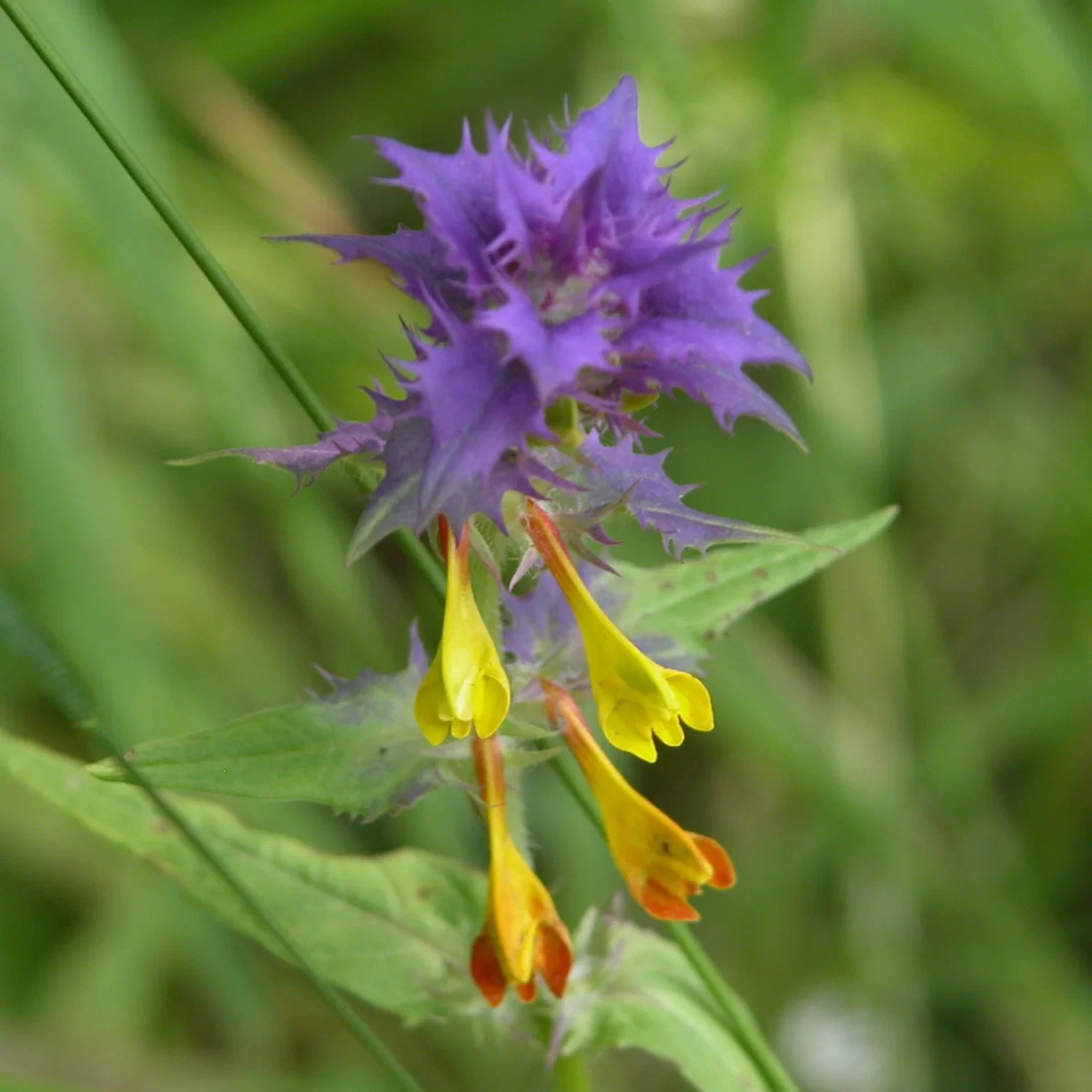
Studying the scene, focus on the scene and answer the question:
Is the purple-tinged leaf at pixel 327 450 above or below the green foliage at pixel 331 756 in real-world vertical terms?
above

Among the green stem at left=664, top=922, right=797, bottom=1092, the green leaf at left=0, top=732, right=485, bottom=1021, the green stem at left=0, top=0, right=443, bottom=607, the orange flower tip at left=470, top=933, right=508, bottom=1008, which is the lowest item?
the green stem at left=664, top=922, right=797, bottom=1092

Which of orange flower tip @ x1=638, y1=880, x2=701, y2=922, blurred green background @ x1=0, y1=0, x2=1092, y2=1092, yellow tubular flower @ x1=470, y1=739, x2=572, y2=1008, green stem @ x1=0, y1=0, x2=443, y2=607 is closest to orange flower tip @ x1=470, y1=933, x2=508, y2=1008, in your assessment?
yellow tubular flower @ x1=470, y1=739, x2=572, y2=1008

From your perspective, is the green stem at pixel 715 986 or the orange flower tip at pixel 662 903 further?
the green stem at pixel 715 986

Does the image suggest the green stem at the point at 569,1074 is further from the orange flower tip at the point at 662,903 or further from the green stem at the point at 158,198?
the green stem at the point at 158,198

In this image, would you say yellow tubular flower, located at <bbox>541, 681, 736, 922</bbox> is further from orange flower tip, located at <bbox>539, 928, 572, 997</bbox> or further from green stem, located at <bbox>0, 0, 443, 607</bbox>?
green stem, located at <bbox>0, 0, 443, 607</bbox>

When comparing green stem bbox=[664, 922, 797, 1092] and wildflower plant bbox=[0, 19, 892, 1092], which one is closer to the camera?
wildflower plant bbox=[0, 19, 892, 1092]

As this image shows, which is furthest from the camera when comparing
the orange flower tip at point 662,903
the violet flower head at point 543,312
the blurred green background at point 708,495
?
the blurred green background at point 708,495

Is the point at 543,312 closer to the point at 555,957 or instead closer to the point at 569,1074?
the point at 555,957

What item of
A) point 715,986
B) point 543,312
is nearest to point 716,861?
point 715,986

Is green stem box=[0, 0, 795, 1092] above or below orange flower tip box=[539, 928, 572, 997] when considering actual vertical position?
above

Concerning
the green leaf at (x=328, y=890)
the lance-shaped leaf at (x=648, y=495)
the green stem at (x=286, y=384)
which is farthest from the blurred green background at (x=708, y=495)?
the lance-shaped leaf at (x=648, y=495)
